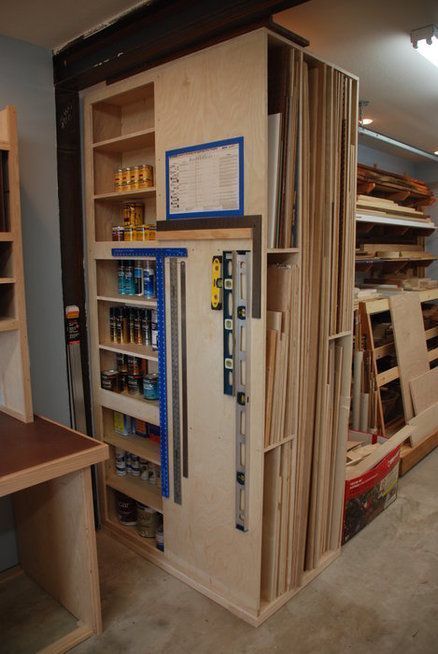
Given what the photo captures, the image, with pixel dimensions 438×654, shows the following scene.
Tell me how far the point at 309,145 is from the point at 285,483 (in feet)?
4.70

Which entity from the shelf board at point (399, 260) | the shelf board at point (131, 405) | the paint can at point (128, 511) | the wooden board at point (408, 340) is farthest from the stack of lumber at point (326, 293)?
the shelf board at point (399, 260)

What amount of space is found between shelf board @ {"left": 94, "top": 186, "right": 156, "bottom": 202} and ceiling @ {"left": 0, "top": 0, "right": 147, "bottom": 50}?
696 mm

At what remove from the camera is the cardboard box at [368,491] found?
2717mm

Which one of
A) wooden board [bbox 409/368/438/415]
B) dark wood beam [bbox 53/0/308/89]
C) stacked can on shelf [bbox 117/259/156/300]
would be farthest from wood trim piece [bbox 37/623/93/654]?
wooden board [bbox 409/368/438/415]

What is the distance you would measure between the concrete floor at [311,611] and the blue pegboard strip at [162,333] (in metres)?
0.48

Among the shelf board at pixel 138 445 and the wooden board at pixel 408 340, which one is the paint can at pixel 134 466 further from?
the wooden board at pixel 408 340

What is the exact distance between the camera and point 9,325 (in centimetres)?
210

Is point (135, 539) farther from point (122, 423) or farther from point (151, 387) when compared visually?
point (151, 387)

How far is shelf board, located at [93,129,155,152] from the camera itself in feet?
7.66

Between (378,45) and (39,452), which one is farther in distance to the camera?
(378,45)

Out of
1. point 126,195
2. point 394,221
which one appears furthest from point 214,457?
point 394,221

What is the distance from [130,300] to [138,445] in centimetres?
80

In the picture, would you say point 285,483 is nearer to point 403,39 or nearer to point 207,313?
point 207,313

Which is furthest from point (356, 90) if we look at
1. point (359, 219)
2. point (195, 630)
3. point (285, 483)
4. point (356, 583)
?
point (195, 630)
